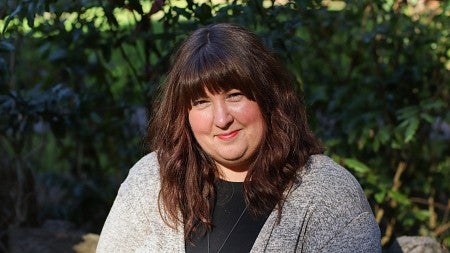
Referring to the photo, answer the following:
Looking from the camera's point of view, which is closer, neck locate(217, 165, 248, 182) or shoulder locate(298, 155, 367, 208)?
shoulder locate(298, 155, 367, 208)

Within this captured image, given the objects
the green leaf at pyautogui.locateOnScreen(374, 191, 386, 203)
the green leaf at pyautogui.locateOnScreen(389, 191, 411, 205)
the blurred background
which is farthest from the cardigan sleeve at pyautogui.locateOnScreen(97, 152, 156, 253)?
the green leaf at pyautogui.locateOnScreen(389, 191, 411, 205)

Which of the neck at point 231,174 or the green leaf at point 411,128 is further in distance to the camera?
the green leaf at point 411,128

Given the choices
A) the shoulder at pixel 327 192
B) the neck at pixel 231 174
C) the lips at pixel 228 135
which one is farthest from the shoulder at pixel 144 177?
the shoulder at pixel 327 192

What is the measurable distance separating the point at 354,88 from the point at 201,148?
2035mm

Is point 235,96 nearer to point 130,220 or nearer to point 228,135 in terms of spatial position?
point 228,135

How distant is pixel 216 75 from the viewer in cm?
281

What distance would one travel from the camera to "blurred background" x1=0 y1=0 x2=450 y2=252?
4.02 meters

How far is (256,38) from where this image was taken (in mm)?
2955

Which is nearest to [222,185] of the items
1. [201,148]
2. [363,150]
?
[201,148]

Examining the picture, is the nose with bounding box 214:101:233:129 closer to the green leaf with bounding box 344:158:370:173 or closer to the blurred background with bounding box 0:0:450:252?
the blurred background with bounding box 0:0:450:252

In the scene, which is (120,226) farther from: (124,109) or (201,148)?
(124,109)

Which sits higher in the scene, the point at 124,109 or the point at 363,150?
the point at 124,109

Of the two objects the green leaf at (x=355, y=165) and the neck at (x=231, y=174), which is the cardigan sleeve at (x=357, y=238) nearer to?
the neck at (x=231, y=174)

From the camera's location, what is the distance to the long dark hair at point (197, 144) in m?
2.85
